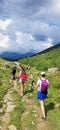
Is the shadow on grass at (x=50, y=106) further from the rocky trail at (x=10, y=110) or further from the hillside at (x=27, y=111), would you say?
the rocky trail at (x=10, y=110)

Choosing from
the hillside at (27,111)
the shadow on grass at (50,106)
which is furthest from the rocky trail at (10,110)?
the shadow on grass at (50,106)

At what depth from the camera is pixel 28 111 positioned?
84.0ft

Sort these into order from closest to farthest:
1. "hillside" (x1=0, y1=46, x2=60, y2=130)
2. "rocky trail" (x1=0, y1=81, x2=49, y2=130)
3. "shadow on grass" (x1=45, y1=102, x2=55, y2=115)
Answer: "rocky trail" (x1=0, y1=81, x2=49, y2=130) < "hillside" (x1=0, y1=46, x2=60, y2=130) < "shadow on grass" (x1=45, y1=102, x2=55, y2=115)

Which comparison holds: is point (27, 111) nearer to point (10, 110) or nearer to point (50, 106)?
point (10, 110)

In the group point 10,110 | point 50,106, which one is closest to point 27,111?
point 10,110

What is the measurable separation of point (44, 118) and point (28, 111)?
2.88 metres

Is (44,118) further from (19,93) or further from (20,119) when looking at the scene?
(19,93)

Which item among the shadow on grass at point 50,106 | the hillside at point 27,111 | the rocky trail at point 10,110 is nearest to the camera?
the rocky trail at point 10,110

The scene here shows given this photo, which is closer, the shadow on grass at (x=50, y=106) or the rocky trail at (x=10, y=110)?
the rocky trail at (x=10, y=110)

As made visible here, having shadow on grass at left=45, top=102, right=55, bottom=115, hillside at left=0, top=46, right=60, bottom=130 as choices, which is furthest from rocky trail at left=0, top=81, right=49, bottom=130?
shadow on grass at left=45, top=102, right=55, bottom=115

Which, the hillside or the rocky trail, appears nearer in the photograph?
the rocky trail

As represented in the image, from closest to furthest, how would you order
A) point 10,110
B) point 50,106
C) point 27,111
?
point 27,111 < point 10,110 < point 50,106

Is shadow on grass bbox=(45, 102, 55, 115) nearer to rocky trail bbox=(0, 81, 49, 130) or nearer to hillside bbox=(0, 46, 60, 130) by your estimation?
hillside bbox=(0, 46, 60, 130)

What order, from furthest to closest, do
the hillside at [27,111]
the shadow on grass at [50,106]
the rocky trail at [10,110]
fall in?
1. the shadow on grass at [50,106]
2. the hillside at [27,111]
3. the rocky trail at [10,110]
